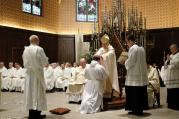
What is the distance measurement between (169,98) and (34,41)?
160 inches

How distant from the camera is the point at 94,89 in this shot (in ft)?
28.3

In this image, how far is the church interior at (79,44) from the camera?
9.17 metres

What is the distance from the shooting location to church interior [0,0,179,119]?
30.1ft

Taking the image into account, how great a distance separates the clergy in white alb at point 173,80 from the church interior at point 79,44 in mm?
60

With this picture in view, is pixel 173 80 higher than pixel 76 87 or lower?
higher

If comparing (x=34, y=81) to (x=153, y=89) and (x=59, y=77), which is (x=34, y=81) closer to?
(x=153, y=89)

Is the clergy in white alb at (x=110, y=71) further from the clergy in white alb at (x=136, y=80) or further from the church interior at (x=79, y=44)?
the clergy in white alb at (x=136, y=80)

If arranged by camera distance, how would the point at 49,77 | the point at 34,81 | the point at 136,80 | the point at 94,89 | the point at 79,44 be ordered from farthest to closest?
the point at 79,44 < the point at 49,77 < the point at 94,89 < the point at 136,80 < the point at 34,81

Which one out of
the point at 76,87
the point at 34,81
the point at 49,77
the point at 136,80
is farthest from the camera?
the point at 49,77

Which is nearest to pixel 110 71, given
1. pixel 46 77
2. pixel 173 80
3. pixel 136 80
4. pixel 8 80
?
pixel 136 80

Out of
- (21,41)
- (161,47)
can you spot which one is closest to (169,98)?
(161,47)

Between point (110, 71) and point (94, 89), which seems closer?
point (94, 89)

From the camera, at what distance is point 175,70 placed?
8.97 meters

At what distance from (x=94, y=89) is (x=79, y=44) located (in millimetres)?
9367
